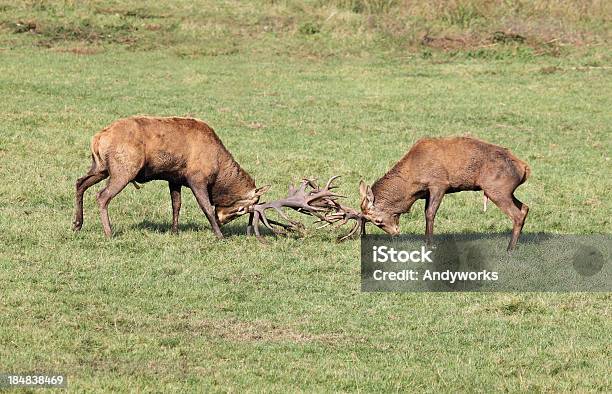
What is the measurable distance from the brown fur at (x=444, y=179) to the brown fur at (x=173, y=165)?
1652mm

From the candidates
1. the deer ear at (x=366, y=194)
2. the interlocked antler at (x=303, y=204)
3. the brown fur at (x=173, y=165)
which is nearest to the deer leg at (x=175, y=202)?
the brown fur at (x=173, y=165)

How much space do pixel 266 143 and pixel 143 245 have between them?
771 centimetres

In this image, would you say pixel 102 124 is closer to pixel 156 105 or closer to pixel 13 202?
pixel 156 105

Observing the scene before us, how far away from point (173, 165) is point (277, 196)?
3571 millimetres

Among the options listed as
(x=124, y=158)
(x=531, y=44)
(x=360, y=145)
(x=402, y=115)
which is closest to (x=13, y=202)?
(x=124, y=158)

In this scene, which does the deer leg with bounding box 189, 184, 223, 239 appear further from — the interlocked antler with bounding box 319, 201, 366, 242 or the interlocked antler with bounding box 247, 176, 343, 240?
the interlocked antler with bounding box 319, 201, 366, 242

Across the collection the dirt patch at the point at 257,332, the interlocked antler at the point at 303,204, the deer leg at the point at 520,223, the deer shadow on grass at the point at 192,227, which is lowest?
the deer shadow on grass at the point at 192,227

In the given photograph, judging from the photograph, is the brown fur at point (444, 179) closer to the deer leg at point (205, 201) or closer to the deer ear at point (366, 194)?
the deer ear at point (366, 194)

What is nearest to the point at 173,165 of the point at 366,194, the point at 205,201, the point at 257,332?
the point at 205,201

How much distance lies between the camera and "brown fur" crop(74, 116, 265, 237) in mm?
14148

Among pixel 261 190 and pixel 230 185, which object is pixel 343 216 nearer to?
pixel 261 190

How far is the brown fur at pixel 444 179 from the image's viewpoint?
1425 centimetres

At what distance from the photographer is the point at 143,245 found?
1406cm

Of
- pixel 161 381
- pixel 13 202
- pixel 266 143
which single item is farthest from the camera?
pixel 266 143
